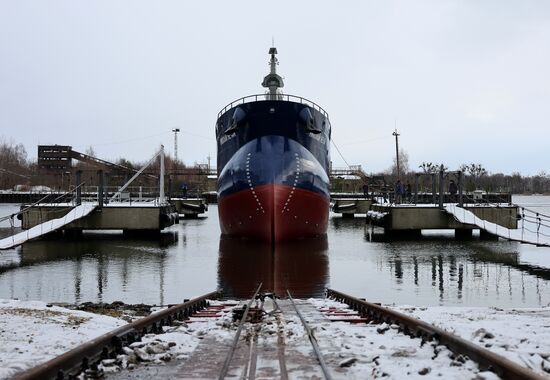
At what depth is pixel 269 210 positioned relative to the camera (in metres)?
17.5

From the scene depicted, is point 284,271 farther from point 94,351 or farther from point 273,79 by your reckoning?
point 273,79

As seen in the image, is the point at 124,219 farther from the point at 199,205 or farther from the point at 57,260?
the point at 199,205

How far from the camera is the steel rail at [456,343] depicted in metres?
3.26

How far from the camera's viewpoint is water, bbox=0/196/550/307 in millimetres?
10328

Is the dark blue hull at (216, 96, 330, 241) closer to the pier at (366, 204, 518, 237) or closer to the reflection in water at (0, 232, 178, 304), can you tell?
the reflection in water at (0, 232, 178, 304)

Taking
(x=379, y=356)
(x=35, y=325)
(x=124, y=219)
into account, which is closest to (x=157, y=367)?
(x=379, y=356)

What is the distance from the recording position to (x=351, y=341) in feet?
16.3

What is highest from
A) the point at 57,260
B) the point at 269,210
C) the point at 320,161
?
the point at 320,161

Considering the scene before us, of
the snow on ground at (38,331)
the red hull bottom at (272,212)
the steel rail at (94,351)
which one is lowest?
the snow on ground at (38,331)

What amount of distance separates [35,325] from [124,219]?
57.0 ft

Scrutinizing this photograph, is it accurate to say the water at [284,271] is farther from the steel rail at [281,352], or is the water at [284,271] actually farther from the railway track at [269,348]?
the steel rail at [281,352]

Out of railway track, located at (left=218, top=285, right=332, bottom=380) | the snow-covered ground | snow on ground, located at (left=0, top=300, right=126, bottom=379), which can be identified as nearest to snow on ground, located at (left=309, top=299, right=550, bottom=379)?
the snow-covered ground

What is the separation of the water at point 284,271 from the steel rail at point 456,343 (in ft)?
12.1

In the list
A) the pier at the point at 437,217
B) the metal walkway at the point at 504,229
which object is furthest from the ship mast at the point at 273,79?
the metal walkway at the point at 504,229
